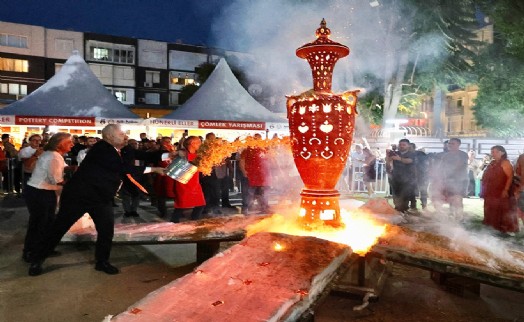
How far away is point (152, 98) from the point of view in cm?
4075

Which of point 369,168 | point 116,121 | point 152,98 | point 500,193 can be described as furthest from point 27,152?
point 152,98

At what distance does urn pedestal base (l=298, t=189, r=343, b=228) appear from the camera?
16.3ft

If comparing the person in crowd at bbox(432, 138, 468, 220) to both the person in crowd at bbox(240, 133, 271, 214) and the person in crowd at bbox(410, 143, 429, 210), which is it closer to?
the person in crowd at bbox(410, 143, 429, 210)

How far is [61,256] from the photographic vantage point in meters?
5.80

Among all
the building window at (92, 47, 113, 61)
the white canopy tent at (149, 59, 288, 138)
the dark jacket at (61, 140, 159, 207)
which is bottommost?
the dark jacket at (61, 140, 159, 207)

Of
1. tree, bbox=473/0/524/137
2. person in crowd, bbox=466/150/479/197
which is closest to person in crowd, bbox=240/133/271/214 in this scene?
person in crowd, bbox=466/150/479/197

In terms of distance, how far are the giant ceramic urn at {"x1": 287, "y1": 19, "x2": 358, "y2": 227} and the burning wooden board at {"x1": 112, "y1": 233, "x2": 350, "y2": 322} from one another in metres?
1.00

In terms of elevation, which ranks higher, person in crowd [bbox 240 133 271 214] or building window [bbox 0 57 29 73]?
building window [bbox 0 57 29 73]

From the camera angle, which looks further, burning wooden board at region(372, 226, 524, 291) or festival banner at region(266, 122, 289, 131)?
festival banner at region(266, 122, 289, 131)

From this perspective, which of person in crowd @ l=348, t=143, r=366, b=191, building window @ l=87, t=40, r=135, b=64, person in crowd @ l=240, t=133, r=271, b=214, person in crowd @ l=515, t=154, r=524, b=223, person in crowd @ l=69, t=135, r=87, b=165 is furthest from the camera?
building window @ l=87, t=40, r=135, b=64

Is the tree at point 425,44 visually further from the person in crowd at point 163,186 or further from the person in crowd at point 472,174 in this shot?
the person in crowd at point 163,186

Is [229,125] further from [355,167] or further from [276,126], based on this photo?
[355,167]

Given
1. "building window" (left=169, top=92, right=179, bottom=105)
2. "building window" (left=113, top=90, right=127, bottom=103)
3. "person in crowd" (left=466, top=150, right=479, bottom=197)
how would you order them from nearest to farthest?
"person in crowd" (left=466, top=150, right=479, bottom=197), "building window" (left=113, top=90, right=127, bottom=103), "building window" (left=169, top=92, right=179, bottom=105)

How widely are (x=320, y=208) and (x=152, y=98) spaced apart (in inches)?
1495
